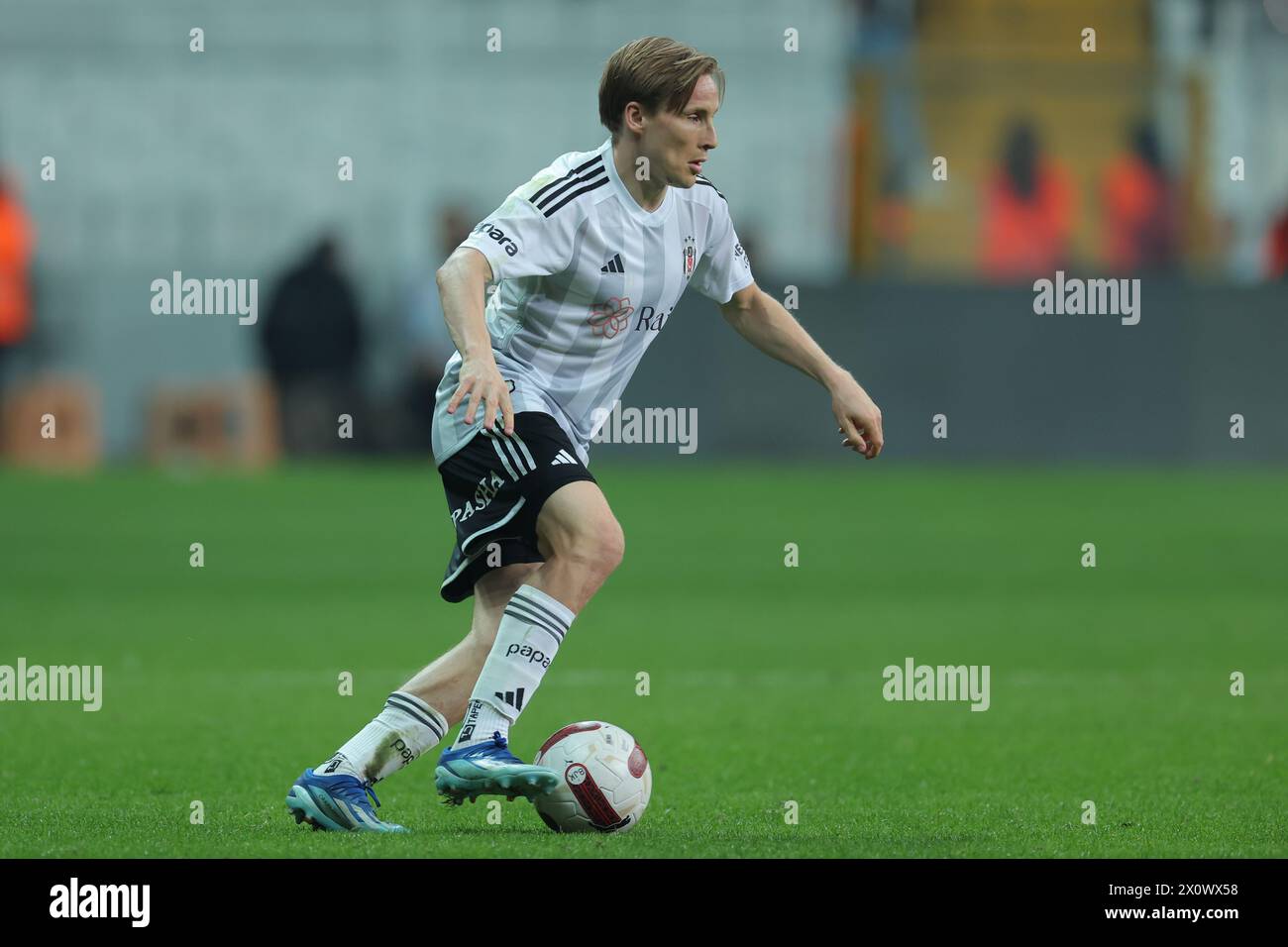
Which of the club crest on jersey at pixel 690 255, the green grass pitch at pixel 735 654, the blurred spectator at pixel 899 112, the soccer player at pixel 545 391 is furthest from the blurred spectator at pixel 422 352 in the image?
the soccer player at pixel 545 391

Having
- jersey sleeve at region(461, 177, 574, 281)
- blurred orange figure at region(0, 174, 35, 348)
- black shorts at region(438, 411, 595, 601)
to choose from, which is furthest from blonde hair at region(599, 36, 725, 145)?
blurred orange figure at region(0, 174, 35, 348)

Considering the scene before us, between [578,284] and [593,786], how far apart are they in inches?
54.6

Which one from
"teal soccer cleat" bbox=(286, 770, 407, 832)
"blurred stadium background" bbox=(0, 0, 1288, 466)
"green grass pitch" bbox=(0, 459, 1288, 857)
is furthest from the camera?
"blurred stadium background" bbox=(0, 0, 1288, 466)

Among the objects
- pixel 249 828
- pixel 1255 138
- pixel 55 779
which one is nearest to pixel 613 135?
pixel 249 828

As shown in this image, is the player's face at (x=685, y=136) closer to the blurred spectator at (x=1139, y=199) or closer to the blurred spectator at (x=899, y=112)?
the blurred spectator at (x=899, y=112)

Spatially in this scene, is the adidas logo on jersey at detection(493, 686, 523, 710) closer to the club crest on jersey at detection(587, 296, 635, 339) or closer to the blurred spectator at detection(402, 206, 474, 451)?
the club crest on jersey at detection(587, 296, 635, 339)

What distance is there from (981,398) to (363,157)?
887 cm

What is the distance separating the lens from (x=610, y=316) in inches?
251

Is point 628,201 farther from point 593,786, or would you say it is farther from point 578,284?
point 593,786

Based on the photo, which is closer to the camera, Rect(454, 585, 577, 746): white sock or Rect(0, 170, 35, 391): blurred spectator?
Rect(454, 585, 577, 746): white sock

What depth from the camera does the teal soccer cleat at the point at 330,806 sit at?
613 centimetres

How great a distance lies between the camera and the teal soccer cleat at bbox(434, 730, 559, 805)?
19.0 feet

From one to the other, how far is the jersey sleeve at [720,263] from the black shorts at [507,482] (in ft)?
2.46

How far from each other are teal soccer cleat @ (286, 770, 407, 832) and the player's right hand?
46.2 inches
